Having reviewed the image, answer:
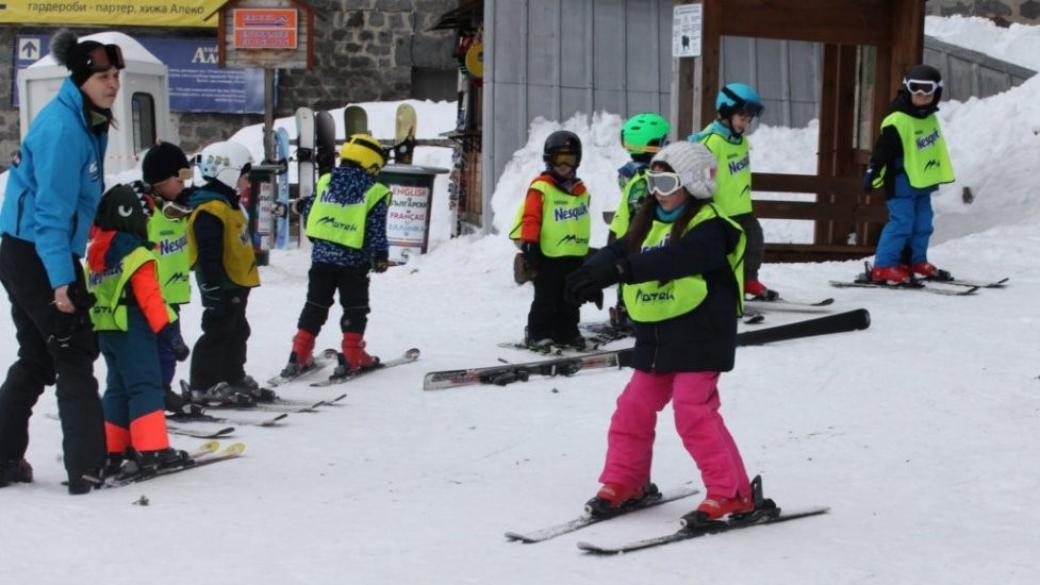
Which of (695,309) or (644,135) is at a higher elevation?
(644,135)

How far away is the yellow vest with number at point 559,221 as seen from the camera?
9867 millimetres

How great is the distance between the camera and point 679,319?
5.68 m

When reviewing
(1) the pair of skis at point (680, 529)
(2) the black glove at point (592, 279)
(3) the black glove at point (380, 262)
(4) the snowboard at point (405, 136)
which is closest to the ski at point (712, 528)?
(1) the pair of skis at point (680, 529)

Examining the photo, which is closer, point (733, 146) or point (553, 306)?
point (553, 306)

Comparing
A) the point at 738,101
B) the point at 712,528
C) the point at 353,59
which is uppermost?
the point at 353,59

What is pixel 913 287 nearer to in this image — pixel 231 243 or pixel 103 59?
pixel 231 243

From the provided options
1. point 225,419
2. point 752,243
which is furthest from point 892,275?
point 225,419

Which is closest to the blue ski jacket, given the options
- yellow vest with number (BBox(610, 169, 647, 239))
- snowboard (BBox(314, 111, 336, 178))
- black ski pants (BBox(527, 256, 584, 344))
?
yellow vest with number (BBox(610, 169, 647, 239))

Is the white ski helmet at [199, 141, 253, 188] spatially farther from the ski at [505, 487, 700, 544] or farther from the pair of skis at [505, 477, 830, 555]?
the pair of skis at [505, 477, 830, 555]

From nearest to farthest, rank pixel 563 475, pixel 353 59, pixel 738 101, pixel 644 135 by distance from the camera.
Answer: pixel 563 475, pixel 644 135, pixel 738 101, pixel 353 59

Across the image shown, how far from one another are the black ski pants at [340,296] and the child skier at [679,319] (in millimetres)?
3926

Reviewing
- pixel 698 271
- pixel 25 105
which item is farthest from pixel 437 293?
pixel 25 105

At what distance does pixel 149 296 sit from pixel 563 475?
1896 millimetres

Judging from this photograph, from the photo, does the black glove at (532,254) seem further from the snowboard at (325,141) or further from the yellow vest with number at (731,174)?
the snowboard at (325,141)
